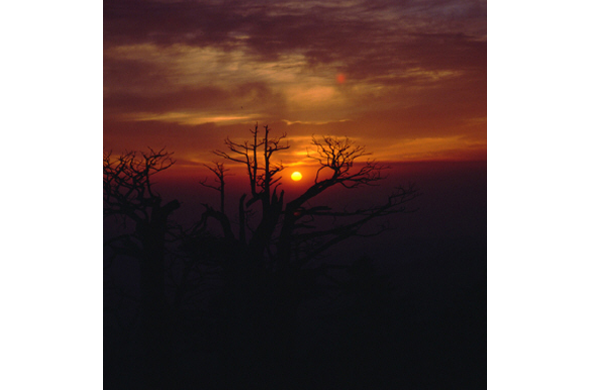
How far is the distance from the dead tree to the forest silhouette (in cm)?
1

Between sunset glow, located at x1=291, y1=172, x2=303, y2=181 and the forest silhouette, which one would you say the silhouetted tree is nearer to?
the forest silhouette

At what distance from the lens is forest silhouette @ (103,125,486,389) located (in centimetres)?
358

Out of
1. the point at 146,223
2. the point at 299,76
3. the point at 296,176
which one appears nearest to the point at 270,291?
the point at 296,176

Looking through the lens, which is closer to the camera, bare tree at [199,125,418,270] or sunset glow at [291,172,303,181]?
bare tree at [199,125,418,270]

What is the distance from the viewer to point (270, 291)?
4.02 metres

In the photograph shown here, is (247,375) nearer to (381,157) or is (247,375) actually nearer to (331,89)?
(381,157)

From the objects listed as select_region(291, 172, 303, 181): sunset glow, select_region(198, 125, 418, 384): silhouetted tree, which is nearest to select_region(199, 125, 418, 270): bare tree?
select_region(198, 125, 418, 384): silhouetted tree

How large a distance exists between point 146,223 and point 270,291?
1.36 meters

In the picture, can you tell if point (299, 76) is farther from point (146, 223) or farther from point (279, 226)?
point (146, 223)
